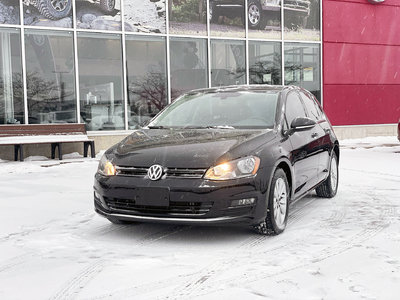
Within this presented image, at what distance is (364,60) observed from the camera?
63.2 ft

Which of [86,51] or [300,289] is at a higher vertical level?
[86,51]

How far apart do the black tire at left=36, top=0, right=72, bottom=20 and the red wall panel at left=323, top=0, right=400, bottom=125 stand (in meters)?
9.19

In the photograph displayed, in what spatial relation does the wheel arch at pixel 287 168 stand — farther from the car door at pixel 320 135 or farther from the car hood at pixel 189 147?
the car door at pixel 320 135

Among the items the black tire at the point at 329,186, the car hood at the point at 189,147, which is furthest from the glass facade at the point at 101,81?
the car hood at the point at 189,147

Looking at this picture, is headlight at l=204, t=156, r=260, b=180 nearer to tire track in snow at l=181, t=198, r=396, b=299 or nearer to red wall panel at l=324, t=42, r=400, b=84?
tire track in snow at l=181, t=198, r=396, b=299

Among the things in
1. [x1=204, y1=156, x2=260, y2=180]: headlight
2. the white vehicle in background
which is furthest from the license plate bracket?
the white vehicle in background

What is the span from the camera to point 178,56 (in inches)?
628

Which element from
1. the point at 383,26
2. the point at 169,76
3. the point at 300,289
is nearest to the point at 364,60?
the point at 383,26

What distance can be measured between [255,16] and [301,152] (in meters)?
12.4

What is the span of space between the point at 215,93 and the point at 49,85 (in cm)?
852

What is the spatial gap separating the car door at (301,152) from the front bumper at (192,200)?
3.14 ft

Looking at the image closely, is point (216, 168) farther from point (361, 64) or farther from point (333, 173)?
point (361, 64)

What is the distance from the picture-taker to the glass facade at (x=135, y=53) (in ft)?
44.4

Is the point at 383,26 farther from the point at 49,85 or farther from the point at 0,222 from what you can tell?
the point at 0,222
